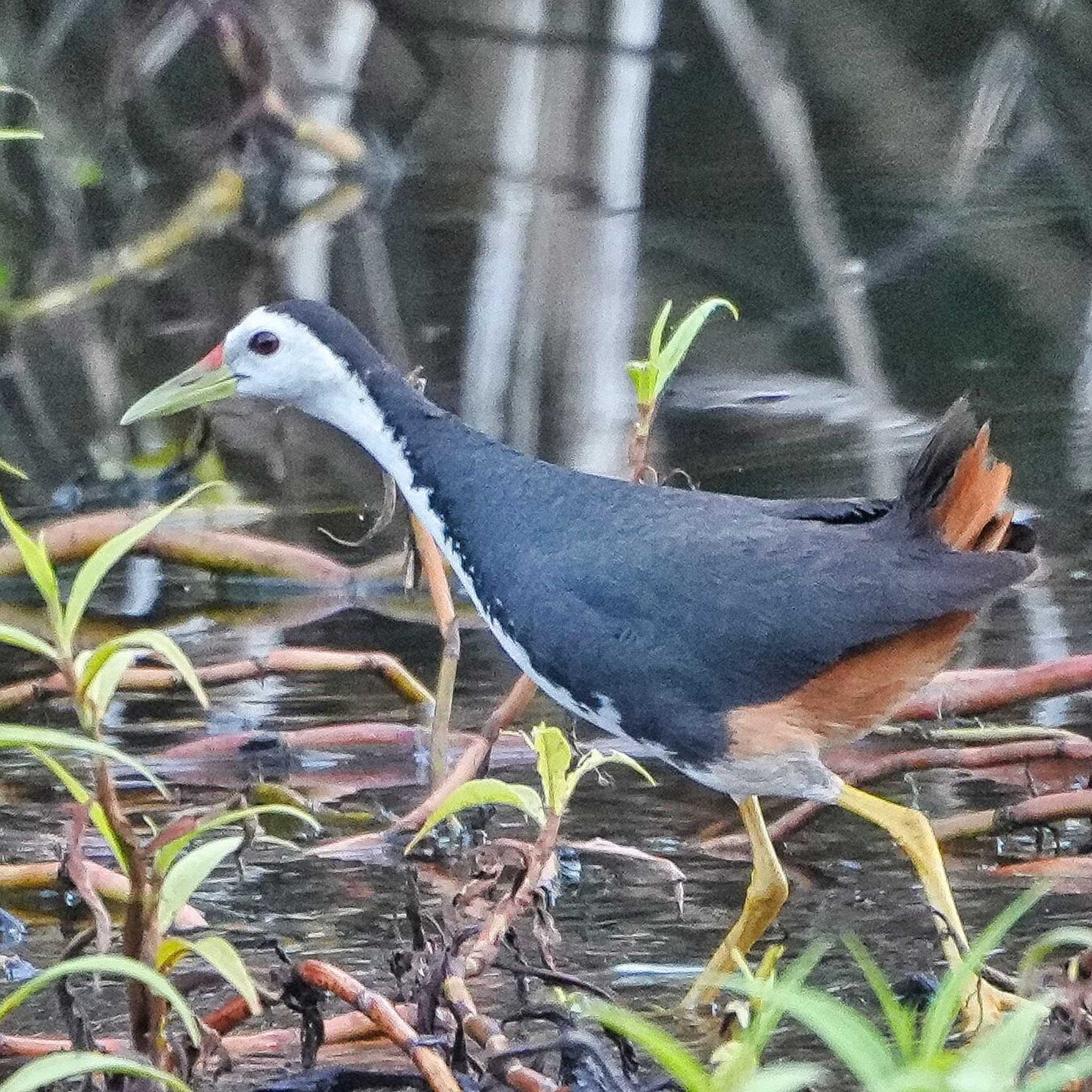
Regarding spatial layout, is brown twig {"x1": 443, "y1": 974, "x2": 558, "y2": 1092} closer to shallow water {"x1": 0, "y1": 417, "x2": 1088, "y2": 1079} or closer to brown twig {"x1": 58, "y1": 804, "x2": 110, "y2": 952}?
shallow water {"x1": 0, "y1": 417, "x2": 1088, "y2": 1079}

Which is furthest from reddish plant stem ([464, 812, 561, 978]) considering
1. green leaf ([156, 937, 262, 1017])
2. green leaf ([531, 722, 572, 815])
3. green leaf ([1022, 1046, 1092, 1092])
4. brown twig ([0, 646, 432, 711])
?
brown twig ([0, 646, 432, 711])

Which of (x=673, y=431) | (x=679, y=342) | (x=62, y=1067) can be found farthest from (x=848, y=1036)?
(x=673, y=431)

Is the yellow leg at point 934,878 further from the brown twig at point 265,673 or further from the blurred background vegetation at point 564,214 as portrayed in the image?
the blurred background vegetation at point 564,214

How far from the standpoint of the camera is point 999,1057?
1862 mm

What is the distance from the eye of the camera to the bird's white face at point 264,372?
13.6 feet

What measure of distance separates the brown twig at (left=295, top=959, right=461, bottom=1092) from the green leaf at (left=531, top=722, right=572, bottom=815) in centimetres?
41

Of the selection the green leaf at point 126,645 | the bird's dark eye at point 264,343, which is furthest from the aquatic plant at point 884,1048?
the bird's dark eye at point 264,343

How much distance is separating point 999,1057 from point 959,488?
1.80 m

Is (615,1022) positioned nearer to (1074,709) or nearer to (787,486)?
(1074,709)

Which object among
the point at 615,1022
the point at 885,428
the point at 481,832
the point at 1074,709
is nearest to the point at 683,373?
the point at 885,428

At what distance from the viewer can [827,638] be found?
11.6 feet

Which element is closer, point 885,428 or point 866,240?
point 885,428

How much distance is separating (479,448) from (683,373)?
4.18 m

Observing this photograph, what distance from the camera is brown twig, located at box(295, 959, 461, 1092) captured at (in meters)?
2.59
